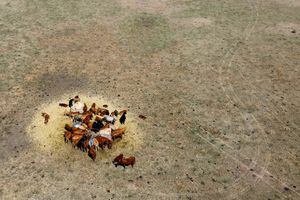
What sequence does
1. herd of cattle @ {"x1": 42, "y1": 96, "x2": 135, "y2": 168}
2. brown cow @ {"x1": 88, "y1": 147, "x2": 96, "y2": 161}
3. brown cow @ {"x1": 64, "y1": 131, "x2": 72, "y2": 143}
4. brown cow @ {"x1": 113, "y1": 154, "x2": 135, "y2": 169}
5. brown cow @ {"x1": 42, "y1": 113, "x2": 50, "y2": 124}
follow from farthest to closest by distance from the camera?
brown cow @ {"x1": 42, "y1": 113, "x2": 50, "y2": 124}, brown cow @ {"x1": 64, "y1": 131, "x2": 72, "y2": 143}, herd of cattle @ {"x1": 42, "y1": 96, "x2": 135, "y2": 168}, brown cow @ {"x1": 88, "y1": 147, "x2": 96, "y2": 161}, brown cow @ {"x1": 113, "y1": 154, "x2": 135, "y2": 169}

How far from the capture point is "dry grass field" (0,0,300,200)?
1418 cm

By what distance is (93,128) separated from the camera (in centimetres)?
1570

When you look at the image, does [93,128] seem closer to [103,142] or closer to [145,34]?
[103,142]

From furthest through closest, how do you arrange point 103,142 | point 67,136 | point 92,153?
1. point 67,136
2. point 103,142
3. point 92,153

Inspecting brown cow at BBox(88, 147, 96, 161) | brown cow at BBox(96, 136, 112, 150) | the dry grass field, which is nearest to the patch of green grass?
the dry grass field

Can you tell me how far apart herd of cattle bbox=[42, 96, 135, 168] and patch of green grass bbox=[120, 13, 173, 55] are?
232 inches

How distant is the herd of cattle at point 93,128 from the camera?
15070 mm

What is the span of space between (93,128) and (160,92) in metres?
4.29

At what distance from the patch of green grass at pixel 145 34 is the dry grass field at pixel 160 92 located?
4.4 inches

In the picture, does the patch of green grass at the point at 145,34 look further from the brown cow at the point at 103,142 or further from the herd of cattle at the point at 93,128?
the brown cow at the point at 103,142

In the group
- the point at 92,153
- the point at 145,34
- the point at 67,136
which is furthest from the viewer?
the point at 145,34

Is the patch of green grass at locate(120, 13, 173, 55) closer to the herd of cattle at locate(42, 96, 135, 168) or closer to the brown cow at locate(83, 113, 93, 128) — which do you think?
the herd of cattle at locate(42, 96, 135, 168)

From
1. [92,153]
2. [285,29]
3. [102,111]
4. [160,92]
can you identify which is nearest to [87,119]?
[102,111]

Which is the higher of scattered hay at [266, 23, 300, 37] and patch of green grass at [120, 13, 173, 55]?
patch of green grass at [120, 13, 173, 55]
